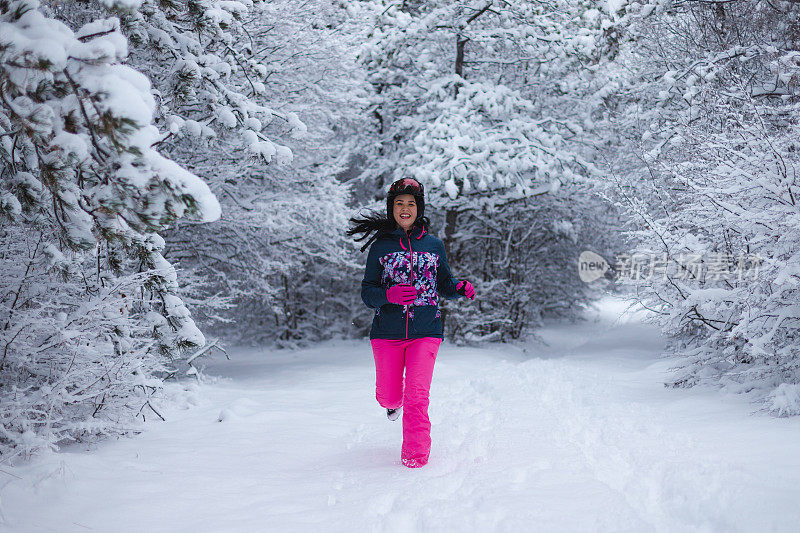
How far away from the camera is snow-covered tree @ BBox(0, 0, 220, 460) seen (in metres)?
2.09

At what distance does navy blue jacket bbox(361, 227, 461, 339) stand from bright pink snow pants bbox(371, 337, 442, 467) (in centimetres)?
9

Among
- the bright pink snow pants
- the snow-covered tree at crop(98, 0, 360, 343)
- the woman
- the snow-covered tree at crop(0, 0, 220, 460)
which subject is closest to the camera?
the snow-covered tree at crop(0, 0, 220, 460)

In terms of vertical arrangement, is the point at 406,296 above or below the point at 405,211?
below

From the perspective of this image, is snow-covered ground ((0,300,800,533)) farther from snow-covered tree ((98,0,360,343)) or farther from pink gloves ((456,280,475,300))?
snow-covered tree ((98,0,360,343))

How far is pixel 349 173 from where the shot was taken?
14031mm

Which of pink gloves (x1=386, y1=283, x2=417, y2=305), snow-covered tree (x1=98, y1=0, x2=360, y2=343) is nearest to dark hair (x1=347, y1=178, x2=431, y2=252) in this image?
pink gloves (x1=386, y1=283, x2=417, y2=305)

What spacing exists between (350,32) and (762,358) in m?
8.42

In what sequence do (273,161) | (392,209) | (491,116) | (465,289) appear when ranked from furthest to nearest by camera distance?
(491,116)
(273,161)
(392,209)
(465,289)

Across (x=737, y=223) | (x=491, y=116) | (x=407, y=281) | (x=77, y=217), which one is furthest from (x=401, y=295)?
(x=491, y=116)

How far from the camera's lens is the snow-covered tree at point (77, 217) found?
6.85ft

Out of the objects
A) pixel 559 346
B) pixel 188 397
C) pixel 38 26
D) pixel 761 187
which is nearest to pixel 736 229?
pixel 761 187

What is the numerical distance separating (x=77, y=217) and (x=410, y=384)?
2.20 meters

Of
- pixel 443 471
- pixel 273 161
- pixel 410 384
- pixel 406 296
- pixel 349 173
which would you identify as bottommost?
pixel 443 471

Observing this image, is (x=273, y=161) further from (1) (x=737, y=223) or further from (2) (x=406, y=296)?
(1) (x=737, y=223)
